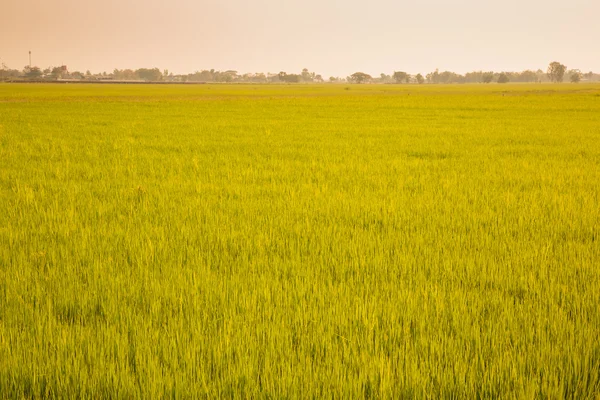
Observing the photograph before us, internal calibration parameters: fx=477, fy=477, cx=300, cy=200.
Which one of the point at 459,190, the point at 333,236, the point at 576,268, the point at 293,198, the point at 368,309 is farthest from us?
the point at 459,190

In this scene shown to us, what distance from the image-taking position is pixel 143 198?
7398mm

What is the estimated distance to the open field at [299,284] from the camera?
2523 millimetres

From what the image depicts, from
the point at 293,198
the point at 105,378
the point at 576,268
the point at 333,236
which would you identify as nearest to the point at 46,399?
the point at 105,378

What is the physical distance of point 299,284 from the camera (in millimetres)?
3768

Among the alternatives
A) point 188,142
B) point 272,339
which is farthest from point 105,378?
point 188,142

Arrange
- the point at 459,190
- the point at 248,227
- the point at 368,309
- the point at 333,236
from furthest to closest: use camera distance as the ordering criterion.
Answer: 1. the point at 459,190
2. the point at 248,227
3. the point at 333,236
4. the point at 368,309

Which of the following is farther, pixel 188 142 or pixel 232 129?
pixel 232 129

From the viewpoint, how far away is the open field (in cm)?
252

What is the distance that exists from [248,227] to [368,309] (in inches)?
105

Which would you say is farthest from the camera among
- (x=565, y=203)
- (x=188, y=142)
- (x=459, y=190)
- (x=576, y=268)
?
(x=188, y=142)

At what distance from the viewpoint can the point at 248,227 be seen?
570 centimetres

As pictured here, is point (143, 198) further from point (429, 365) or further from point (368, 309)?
point (429, 365)

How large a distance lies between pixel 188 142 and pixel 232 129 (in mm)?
4602

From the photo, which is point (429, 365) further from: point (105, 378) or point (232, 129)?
A: point (232, 129)
